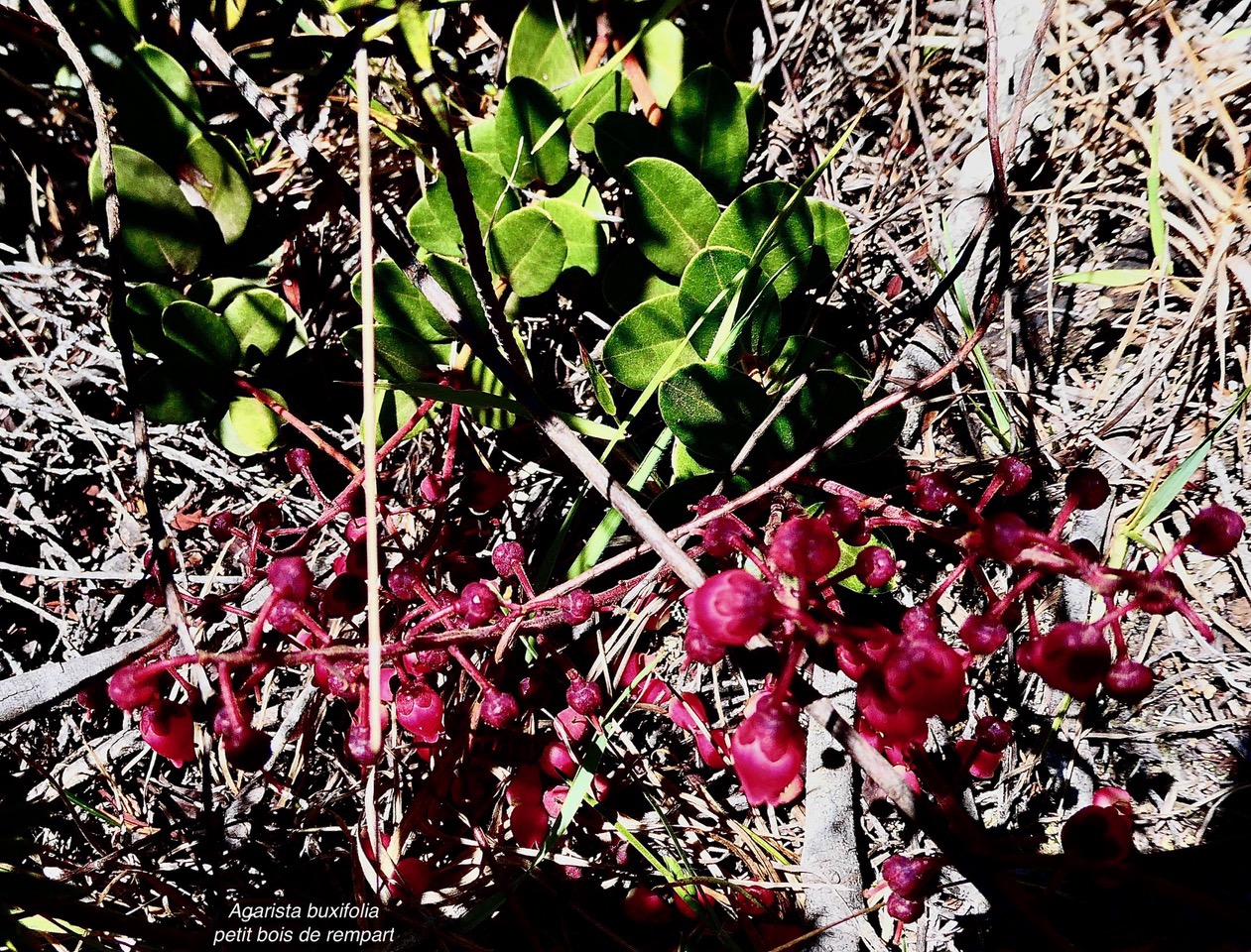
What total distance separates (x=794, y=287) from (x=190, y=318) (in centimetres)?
77

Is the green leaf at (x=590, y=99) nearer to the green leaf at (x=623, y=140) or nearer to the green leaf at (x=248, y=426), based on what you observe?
the green leaf at (x=623, y=140)

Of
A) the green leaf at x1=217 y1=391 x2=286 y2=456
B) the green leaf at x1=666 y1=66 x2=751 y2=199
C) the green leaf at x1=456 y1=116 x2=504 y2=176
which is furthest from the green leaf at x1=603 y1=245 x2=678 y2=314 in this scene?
the green leaf at x1=217 y1=391 x2=286 y2=456

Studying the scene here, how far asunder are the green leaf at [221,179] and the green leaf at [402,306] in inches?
9.0

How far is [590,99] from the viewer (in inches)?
45.6

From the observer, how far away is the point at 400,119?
125cm

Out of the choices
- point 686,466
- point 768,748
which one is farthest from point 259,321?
point 768,748

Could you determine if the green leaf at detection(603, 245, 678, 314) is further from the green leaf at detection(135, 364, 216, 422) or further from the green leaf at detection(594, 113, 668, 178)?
the green leaf at detection(135, 364, 216, 422)

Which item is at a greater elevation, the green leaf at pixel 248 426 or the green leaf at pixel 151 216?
the green leaf at pixel 151 216

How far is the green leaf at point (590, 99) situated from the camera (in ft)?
3.77

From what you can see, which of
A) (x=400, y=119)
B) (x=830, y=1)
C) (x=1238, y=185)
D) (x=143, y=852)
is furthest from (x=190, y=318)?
(x=1238, y=185)

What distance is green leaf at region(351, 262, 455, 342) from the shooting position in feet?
3.63

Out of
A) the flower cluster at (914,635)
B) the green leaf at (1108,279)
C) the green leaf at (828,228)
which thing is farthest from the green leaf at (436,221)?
the green leaf at (1108,279)

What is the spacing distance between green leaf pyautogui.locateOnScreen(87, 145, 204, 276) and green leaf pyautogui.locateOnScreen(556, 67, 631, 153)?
526mm

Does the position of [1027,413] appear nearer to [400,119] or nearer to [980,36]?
[980,36]
